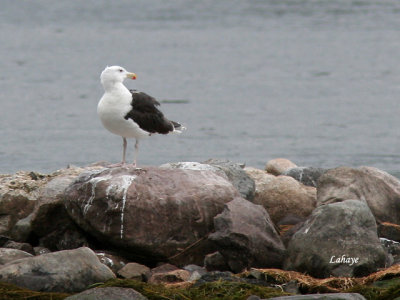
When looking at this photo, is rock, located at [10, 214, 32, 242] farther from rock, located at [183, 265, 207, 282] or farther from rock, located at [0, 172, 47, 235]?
rock, located at [183, 265, 207, 282]

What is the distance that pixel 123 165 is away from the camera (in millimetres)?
10914

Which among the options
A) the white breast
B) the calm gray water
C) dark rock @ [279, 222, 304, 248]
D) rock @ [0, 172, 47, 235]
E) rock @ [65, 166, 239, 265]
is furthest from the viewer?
the calm gray water

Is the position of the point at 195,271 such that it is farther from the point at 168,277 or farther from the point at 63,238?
the point at 63,238

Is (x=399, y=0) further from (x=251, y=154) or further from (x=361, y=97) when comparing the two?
(x=251, y=154)

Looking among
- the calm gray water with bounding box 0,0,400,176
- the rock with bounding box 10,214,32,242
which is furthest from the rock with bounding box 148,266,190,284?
the calm gray water with bounding box 0,0,400,176

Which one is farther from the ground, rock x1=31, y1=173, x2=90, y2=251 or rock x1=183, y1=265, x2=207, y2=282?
rock x1=31, y1=173, x2=90, y2=251

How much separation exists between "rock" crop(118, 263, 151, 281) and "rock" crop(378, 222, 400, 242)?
9.73ft

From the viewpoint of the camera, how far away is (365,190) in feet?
37.2

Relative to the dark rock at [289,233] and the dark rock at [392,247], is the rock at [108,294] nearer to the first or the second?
the dark rock at [289,233]

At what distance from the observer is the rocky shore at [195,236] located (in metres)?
8.88

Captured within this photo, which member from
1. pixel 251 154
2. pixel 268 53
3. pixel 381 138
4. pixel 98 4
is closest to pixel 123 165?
pixel 251 154

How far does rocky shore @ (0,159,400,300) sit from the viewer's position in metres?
8.88

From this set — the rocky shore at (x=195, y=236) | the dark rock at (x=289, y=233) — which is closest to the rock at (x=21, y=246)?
the rocky shore at (x=195, y=236)

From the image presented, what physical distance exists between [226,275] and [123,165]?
7.35 feet
